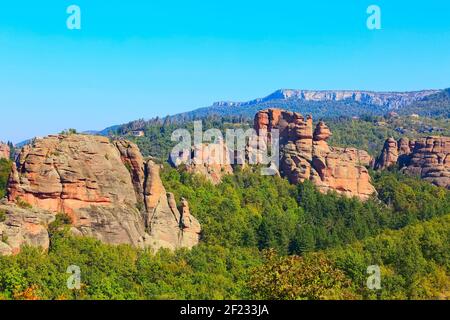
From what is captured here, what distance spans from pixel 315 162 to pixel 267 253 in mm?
53573

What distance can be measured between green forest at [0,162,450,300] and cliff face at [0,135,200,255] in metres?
1.87

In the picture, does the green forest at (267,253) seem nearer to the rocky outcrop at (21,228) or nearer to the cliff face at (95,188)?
the rocky outcrop at (21,228)

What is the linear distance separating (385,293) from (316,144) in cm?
5127

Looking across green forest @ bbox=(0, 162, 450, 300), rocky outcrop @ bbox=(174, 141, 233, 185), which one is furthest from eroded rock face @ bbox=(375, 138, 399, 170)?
rocky outcrop @ bbox=(174, 141, 233, 185)

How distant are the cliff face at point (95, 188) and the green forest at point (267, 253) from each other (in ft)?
6.13

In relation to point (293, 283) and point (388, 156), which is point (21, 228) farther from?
point (388, 156)

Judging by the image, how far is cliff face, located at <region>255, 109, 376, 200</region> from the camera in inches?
3910

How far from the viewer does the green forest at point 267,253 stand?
46.0 m

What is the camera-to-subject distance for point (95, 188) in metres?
63.7

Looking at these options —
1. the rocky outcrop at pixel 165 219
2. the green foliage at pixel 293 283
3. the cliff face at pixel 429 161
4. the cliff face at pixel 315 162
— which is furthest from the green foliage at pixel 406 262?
the cliff face at pixel 429 161

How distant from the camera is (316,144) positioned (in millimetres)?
101000

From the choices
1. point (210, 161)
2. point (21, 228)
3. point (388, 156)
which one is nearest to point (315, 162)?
point (210, 161)
